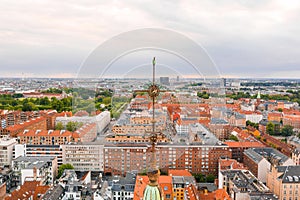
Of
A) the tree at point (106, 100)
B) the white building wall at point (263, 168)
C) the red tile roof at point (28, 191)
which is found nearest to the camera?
the tree at point (106, 100)

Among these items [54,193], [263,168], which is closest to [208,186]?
[263,168]

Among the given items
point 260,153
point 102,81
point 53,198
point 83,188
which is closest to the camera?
point 102,81

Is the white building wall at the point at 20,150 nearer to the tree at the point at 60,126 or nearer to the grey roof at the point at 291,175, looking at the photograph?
the tree at the point at 60,126

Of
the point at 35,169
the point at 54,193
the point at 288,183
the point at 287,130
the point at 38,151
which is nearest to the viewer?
the point at 54,193

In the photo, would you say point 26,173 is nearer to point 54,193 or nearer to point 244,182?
point 54,193

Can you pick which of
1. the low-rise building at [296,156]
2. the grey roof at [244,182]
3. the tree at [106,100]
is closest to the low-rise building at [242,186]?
the grey roof at [244,182]

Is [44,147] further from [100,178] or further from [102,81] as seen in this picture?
[102,81]

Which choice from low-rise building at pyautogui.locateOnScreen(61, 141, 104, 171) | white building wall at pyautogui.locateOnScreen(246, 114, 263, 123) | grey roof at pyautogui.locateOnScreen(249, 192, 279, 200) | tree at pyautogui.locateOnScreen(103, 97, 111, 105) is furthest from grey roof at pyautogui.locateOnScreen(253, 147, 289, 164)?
white building wall at pyautogui.locateOnScreen(246, 114, 263, 123)

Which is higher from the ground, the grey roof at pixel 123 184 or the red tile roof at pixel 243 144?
the red tile roof at pixel 243 144

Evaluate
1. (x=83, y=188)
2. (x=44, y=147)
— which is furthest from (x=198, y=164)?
(x=44, y=147)
